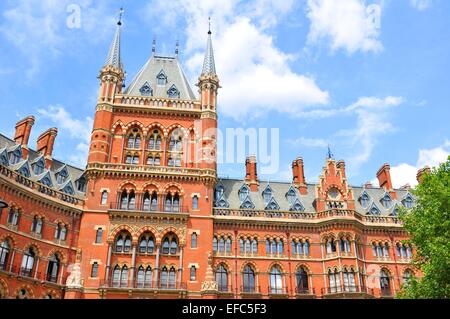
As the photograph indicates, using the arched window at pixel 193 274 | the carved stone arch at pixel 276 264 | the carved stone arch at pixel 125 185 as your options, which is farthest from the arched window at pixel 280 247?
the carved stone arch at pixel 125 185

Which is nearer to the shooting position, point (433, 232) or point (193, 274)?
point (433, 232)

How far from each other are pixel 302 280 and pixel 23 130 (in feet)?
109

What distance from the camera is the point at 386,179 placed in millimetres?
54625

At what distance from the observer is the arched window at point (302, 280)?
138 ft

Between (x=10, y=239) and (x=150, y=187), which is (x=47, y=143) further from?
(x=10, y=239)

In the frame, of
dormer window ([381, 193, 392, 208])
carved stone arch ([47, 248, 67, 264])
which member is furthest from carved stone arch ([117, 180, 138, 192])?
dormer window ([381, 193, 392, 208])

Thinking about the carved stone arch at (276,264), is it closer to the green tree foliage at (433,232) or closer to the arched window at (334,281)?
the arched window at (334,281)

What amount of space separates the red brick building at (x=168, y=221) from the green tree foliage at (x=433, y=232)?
1256 cm

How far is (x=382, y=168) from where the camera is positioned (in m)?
55.8

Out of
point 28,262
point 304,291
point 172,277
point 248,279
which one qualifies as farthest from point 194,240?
point 28,262
